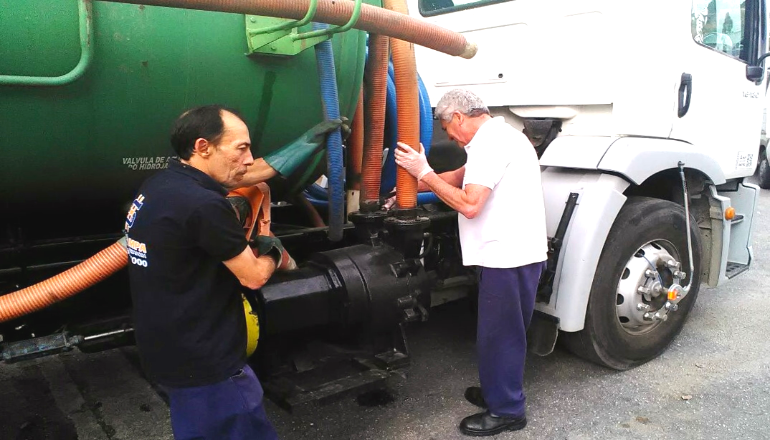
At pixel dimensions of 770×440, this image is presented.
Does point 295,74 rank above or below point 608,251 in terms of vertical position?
above

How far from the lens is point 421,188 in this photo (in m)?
3.09

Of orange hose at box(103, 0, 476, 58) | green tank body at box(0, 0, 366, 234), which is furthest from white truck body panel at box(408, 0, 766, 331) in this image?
green tank body at box(0, 0, 366, 234)

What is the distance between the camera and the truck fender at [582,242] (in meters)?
2.99

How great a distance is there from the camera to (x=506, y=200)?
266 centimetres

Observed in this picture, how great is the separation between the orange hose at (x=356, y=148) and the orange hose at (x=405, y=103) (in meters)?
0.17

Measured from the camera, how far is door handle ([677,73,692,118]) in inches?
134

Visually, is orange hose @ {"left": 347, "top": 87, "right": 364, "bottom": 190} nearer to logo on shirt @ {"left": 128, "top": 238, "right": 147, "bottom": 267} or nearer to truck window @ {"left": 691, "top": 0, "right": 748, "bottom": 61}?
logo on shirt @ {"left": 128, "top": 238, "right": 147, "bottom": 267}

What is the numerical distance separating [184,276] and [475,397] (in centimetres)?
185

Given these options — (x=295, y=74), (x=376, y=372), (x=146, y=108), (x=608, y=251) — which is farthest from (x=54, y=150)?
(x=608, y=251)

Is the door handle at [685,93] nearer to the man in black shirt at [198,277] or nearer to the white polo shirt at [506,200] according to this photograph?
the white polo shirt at [506,200]

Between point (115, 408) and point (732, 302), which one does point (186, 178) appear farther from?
point (732, 302)

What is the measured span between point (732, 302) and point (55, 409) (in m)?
4.66

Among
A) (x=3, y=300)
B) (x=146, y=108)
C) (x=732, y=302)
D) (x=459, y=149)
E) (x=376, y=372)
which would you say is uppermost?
(x=146, y=108)

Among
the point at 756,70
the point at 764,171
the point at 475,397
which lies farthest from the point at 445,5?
the point at 764,171
